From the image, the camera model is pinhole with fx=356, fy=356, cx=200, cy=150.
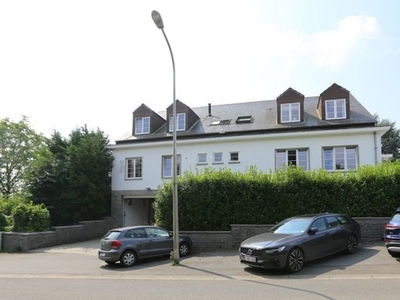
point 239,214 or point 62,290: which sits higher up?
point 239,214

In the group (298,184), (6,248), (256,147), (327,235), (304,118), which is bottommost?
(6,248)

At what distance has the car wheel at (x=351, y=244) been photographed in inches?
480

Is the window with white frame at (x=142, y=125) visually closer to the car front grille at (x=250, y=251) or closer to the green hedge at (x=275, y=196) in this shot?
the green hedge at (x=275, y=196)

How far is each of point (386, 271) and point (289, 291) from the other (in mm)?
3547

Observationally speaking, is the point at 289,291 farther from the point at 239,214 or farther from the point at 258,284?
the point at 239,214

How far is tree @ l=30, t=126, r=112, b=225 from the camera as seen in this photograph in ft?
81.6

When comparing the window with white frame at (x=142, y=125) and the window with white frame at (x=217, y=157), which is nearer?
the window with white frame at (x=217, y=157)

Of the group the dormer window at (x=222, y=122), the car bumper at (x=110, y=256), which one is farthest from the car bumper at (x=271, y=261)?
the dormer window at (x=222, y=122)

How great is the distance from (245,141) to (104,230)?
11919 millimetres

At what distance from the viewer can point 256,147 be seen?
23.0 metres

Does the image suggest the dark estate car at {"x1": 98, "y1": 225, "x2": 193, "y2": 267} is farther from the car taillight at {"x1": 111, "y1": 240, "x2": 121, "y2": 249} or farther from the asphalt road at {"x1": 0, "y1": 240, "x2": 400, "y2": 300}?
the asphalt road at {"x1": 0, "y1": 240, "x2": 400, "y2": 300}

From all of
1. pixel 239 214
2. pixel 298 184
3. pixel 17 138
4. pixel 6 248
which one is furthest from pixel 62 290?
pixel 17 138

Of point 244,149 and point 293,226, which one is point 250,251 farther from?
point 244,149

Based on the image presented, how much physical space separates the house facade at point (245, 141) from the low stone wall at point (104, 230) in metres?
2.67
